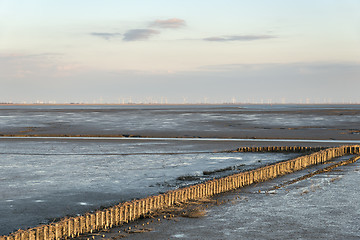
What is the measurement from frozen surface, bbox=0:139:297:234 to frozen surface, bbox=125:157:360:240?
14.2 ft

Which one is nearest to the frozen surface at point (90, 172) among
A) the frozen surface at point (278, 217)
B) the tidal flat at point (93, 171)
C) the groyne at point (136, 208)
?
the tidal flat at point (93, 171)

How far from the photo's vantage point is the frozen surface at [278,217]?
1612cm

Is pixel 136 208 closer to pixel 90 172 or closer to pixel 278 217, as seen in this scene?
pixel 278 217

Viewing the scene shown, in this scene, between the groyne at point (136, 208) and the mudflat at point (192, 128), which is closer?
the groyne at point (136, 208)

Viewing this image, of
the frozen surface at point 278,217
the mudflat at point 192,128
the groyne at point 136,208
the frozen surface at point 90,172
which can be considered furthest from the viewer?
the mudflat at point 192,128

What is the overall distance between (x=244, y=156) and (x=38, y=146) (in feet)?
66.6

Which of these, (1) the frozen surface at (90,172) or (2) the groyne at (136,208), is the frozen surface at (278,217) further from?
(1) the frozen surface at (90,172)

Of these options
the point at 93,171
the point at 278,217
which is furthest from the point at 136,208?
the point at 93,171

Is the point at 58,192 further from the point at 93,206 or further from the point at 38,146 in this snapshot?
the point at 38,146

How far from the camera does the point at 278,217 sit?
18.4 m

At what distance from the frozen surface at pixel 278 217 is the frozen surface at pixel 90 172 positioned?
4.33 meters

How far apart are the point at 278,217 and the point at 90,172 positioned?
14566mm

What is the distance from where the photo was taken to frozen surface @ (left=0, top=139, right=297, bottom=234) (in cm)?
2011

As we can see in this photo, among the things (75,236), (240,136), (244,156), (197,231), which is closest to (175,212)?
(197,231)
